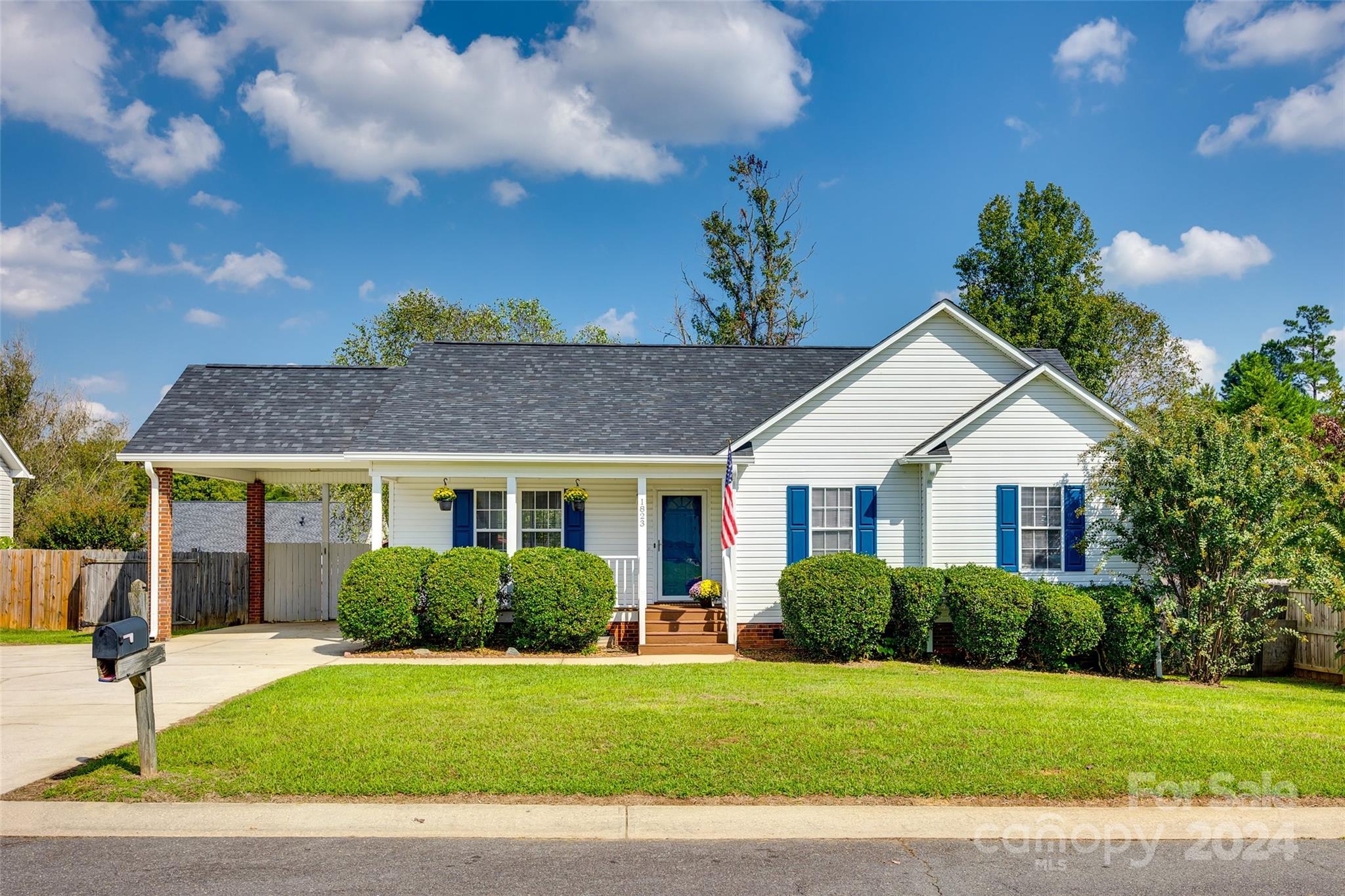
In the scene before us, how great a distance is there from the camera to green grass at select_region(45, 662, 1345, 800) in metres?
7.23

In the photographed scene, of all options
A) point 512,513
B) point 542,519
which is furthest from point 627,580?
point 512,513

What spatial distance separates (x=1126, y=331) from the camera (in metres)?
34.1

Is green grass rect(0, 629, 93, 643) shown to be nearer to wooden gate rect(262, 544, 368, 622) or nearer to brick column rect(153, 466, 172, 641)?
brick column rect(153, 466, 172, 641)

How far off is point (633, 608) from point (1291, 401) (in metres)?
26.7

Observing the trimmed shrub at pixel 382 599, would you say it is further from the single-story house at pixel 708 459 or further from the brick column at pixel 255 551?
the brick column at pixel 255 551

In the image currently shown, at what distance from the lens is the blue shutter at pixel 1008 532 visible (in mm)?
15031

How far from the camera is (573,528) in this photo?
16.8 metres

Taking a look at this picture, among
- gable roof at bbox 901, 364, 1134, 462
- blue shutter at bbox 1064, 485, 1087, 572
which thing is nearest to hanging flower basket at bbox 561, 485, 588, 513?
gable roof at bbox 901, 364, 1134, 462

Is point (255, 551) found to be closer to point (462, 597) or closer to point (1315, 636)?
point (462, 597)

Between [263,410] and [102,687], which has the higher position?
[263,410]

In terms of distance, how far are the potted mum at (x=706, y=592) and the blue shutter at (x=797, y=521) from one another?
4.95 feet

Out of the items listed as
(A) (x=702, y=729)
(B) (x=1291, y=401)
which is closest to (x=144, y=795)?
(A) (x=702, y=729)

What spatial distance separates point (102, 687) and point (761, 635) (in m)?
9.71

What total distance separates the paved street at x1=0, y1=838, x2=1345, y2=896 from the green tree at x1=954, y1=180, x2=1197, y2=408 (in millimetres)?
29046
